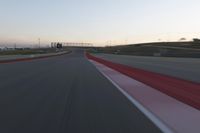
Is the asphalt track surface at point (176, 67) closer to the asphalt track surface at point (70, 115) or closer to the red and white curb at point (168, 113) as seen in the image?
the red and white curb at point (168, 113)

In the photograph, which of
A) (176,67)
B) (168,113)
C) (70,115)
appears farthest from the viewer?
(176,67)

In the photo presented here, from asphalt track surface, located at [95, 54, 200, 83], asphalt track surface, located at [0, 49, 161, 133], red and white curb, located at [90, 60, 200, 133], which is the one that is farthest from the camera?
asphalt track surface, located at [95, 54, 200, 83]

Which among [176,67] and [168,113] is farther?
[176,67]

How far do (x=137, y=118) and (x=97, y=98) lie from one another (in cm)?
447

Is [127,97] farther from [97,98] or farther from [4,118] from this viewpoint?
[4,118]

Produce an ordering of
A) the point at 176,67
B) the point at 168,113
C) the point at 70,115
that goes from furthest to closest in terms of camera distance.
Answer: the point at 176,67 → the point at 168,113 → the point at 70,115

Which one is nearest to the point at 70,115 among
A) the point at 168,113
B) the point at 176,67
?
the point at 168,113

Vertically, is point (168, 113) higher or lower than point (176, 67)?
higher

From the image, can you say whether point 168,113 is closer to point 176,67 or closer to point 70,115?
point 70,115

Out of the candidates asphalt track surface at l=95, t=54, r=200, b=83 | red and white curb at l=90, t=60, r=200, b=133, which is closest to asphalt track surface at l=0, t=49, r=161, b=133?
red and white curb at l=90, t=60, r=200, b=133

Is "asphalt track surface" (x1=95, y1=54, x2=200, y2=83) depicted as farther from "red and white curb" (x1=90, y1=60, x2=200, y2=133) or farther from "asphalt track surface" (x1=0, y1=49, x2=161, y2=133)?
"asphalt track surface" (x1=0, y1=49, x2=161, y2=133)

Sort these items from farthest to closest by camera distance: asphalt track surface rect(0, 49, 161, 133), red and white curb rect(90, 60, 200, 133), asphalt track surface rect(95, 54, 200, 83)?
asphalt track surface rect(95, 54, 200, 83)
red and white curb rect(90, 60, 200, 133)
asphalt track surface rect(0, 49, 161, 133)

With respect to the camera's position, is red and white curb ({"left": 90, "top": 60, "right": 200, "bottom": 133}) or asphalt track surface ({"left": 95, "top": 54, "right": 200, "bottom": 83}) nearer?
red and white curb ({"left": 90, "top": 60, "right": 200, "bottom": 133})

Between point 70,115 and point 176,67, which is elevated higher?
point 70,115
